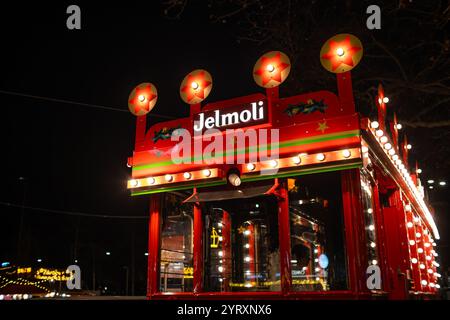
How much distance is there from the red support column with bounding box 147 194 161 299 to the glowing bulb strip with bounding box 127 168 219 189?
40 centimetres

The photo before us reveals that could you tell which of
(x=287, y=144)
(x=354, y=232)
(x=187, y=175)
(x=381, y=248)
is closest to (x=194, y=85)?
(x=187, y=175)

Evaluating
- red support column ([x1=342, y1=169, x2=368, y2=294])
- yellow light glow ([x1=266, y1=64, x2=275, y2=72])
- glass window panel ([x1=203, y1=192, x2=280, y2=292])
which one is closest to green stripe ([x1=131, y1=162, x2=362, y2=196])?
red support column ([x1=342, y1=169, x2=368, y2=294])

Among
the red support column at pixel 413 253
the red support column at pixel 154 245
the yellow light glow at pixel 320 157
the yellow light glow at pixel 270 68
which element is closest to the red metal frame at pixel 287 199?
the red support column at pixel 154 245

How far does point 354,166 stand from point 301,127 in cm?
122

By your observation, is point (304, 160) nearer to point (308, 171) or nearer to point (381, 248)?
point (308, 171)

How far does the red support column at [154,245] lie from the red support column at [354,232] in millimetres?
3740

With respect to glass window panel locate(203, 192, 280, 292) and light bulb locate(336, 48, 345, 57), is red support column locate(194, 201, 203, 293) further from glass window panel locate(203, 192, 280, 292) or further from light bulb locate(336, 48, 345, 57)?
light bulb locate(336, 48, 345, 57)

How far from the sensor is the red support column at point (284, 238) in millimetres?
7203

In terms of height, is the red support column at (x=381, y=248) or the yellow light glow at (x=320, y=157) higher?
the yellow light glow at (x=320, y=157)

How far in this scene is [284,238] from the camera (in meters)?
7.42

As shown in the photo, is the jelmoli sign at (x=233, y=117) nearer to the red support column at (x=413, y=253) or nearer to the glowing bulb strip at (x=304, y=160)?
the glowing bulb strip at (x=304, y=160)

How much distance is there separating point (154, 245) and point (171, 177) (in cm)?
141

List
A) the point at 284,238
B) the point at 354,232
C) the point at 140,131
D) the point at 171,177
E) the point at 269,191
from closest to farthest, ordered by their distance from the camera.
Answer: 1. the point at 354,232
2. the point at 284,238
3. the point at 269,191
4. the point at 171,177
5. the point at 140,131
